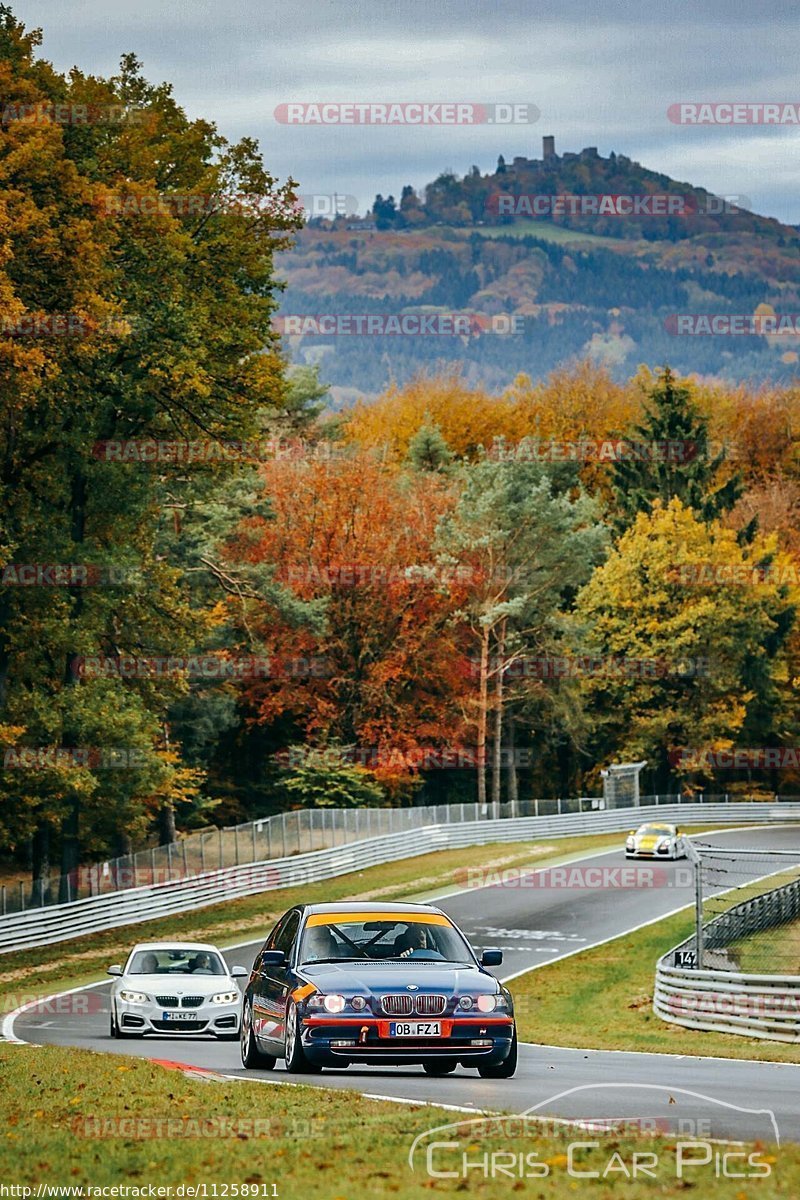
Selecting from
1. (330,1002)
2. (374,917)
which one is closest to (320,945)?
(374,917)

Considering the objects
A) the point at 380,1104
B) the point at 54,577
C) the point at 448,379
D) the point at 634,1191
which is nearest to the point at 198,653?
the point at 54,577

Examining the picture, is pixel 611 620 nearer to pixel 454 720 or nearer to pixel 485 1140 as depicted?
pixel 454 720

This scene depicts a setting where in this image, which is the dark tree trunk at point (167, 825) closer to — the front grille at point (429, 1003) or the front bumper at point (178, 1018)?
the front bumper at point (178, 1018)

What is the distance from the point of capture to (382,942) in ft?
53.1

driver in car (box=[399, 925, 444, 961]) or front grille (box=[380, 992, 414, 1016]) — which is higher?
driver in car (box=[399, 925, 444, 961])

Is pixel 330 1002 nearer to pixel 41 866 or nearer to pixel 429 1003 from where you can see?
pixel 429 1003

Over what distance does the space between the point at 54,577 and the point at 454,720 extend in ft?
138

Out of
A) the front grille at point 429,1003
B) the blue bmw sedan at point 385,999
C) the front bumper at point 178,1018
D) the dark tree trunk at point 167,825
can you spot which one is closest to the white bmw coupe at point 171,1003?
the front bumper at point 178,1018

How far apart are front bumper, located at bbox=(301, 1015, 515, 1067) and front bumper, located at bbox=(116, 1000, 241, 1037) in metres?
8.27

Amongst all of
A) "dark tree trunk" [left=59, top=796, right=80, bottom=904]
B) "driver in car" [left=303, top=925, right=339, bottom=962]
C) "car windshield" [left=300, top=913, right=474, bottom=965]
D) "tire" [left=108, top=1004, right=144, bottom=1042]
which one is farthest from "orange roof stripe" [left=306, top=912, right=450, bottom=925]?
"dark tree trunk" [left=59, top=796, right=80, bottom=904]

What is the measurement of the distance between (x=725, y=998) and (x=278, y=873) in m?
28.0

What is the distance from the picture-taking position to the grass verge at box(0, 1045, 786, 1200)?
8727 mm

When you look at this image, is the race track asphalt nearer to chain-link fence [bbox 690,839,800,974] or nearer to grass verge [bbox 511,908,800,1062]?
grass verge [bbox 511,908,800,1062]

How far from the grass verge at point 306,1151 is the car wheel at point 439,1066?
53.3 inches
